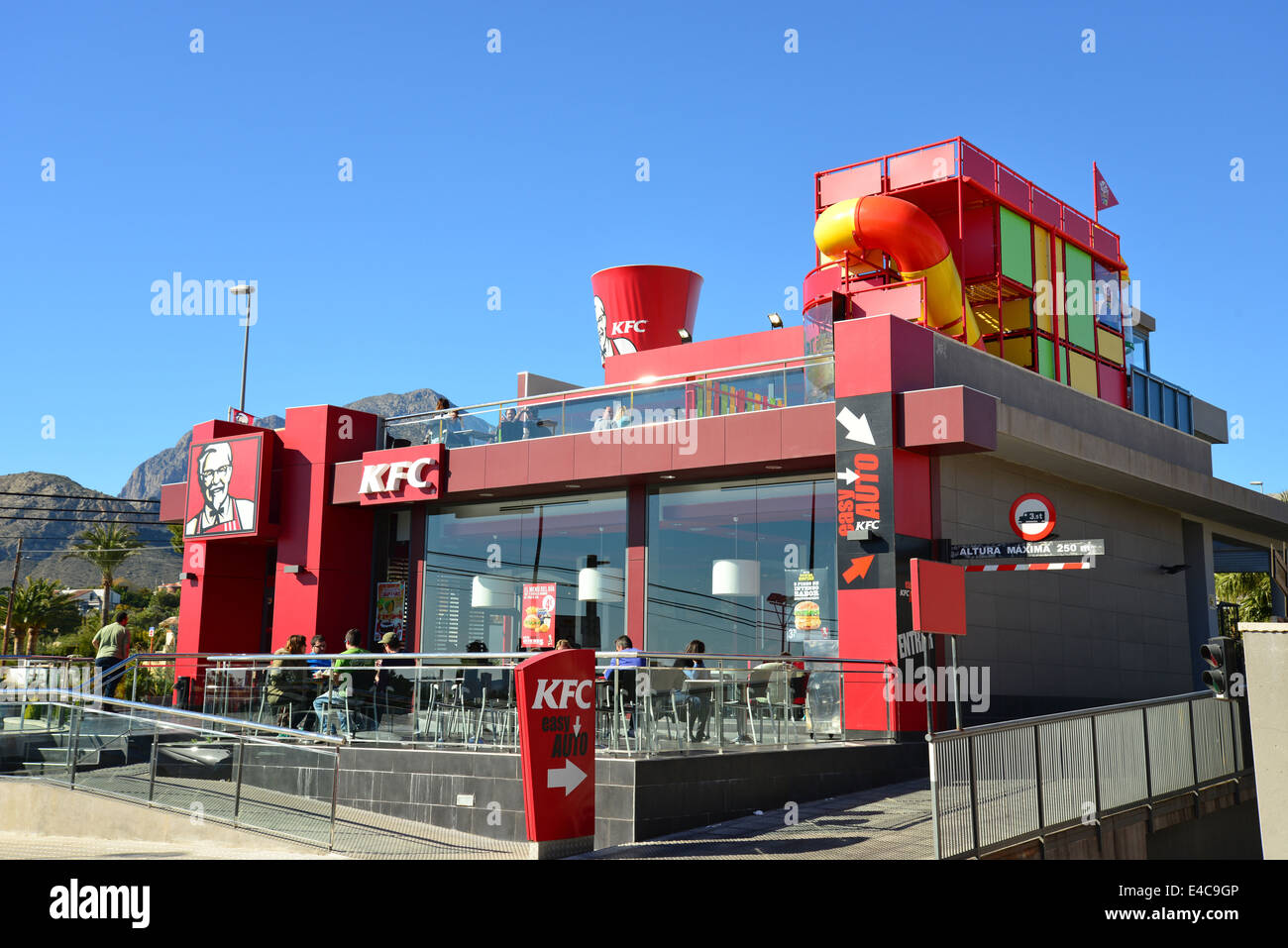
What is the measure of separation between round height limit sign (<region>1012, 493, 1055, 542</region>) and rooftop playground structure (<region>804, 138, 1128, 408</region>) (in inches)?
187

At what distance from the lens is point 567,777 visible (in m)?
10.7

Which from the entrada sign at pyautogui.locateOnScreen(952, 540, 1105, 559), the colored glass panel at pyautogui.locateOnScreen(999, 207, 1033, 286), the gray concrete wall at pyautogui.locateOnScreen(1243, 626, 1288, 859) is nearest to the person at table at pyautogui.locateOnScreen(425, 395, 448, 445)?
the entrada sign at pyautogui.locateOnScreen(952, 540, 1105, 559)

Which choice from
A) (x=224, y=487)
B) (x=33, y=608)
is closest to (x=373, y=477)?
(x=224, y=487)

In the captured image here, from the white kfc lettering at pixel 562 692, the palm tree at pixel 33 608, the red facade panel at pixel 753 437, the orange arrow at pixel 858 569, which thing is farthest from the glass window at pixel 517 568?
the palm tree at pixel 33 608

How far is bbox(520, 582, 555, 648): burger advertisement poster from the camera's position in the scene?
71.3ft

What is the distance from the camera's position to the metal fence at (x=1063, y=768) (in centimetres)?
1010

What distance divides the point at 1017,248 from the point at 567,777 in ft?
58.1

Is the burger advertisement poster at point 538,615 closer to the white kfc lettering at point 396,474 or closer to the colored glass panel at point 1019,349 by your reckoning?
the white kfc lettering at point 396,474

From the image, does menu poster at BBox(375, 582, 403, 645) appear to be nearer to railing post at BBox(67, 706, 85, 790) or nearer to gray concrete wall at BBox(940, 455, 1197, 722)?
railing post at BBox(67, 706, 85, 790)

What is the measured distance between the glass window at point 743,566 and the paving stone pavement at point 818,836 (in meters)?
4.94

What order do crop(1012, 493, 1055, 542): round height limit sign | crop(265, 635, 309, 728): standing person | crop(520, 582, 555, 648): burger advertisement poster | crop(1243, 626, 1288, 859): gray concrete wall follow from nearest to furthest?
crop(1243, 626, 1288, 859): gray concrete wall, crop(265, 635, 309, 728): standing person, crop(1012, 493, 1055, 542): round height limit sign, crop(520, 582, 555, 648): burger advertisement poster

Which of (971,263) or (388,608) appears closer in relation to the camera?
(971,263)

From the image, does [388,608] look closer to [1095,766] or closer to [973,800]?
[1095,766]
